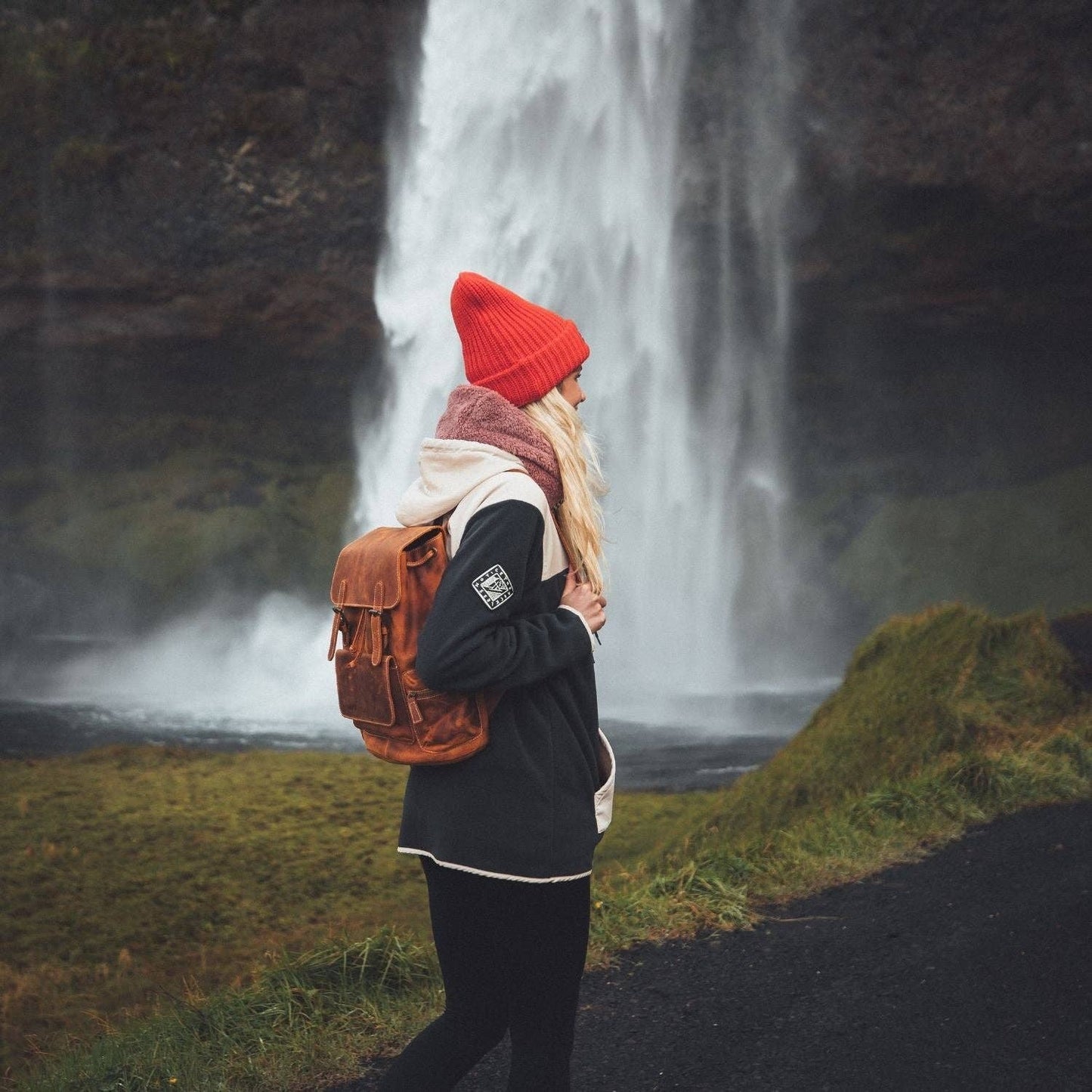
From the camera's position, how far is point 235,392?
2259cm

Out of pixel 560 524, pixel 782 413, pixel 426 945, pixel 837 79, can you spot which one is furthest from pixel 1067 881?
pixel 782 413

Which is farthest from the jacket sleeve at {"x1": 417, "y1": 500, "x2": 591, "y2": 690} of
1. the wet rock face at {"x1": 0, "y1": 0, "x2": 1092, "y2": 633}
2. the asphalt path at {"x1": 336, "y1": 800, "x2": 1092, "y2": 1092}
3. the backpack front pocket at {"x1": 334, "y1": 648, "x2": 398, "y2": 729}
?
the wet rock face at {"x1": 0, "y1": 0, "x2": 1092, "y2": 633}

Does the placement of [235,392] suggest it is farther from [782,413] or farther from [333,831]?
[333,831]

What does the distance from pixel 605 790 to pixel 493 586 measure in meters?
0.56

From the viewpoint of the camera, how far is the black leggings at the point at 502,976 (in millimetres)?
2258

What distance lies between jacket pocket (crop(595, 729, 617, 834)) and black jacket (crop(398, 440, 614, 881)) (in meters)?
0.06

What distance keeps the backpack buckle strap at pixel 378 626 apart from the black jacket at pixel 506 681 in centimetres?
12

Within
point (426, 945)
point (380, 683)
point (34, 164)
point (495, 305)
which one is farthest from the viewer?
point (34, 164)

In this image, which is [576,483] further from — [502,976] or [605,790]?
[502,976]

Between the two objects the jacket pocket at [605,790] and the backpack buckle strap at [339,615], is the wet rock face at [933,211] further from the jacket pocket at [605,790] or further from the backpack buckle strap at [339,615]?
the backpack buckle strap at [339,615]

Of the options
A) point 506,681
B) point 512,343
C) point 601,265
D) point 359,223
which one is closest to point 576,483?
point 512,343

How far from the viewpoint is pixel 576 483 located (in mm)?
2377

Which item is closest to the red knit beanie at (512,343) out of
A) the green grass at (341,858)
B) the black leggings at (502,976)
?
the black leggings at (502,976)

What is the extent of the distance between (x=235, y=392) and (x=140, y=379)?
5.47 ft
